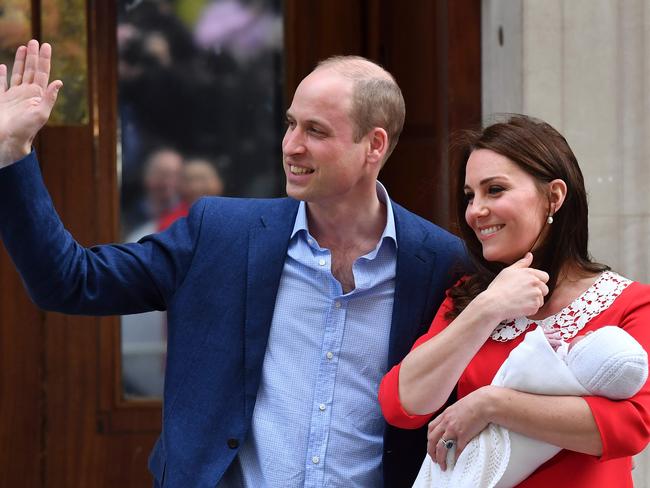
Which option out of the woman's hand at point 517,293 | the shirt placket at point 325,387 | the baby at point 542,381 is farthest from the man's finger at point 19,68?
the baby at point 542,381

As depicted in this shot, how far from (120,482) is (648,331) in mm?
2552

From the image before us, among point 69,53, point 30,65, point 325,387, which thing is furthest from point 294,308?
point 69,53

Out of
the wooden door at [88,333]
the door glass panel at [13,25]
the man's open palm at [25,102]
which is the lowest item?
the wooden door at [88,333]

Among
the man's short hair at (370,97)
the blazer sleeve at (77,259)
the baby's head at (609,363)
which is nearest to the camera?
the baby's head at (609,363)

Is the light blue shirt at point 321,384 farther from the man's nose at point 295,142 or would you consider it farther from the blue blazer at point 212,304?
the man's nose at point 295,142

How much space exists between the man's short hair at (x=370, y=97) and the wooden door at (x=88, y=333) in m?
1.22

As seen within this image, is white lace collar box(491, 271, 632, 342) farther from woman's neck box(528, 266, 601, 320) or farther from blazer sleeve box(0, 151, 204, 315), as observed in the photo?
blazer sleeve box(0, 151, 204, 315)

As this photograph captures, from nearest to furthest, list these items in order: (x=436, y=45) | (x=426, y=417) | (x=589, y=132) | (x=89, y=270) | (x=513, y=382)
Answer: (x=513, y=382), (x=426, y=417), (x=89, y=270), (x=589, y=132), (x=436, y=45)

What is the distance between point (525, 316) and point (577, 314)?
120mm

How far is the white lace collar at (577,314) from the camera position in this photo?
102 inches

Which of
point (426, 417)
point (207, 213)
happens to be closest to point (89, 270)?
point (207, 213)

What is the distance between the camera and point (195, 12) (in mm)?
4535

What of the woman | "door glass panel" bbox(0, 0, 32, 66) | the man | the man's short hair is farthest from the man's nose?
"door glass panel" bbox(0, 0, 32, 66)

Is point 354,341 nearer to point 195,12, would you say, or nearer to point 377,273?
point 377,273
